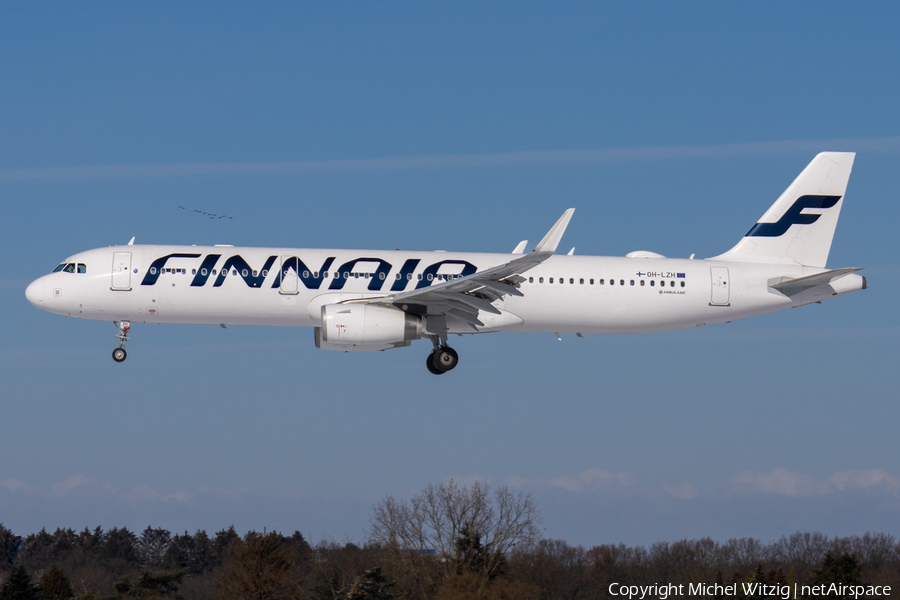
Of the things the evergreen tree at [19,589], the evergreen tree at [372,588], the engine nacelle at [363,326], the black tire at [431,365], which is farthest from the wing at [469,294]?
Result: the evergreen tree at [19,589]

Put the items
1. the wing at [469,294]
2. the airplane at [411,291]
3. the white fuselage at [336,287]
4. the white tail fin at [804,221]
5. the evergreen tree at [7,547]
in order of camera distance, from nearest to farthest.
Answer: the wing at [469,294] → the airplane at [411,291] → the white fuselage at [336,287] → the white tail fin at [804,221] → the evergreen tree at [7,547]

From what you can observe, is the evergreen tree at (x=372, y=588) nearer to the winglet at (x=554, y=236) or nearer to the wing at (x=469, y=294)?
the wing at (x=469, y=294)

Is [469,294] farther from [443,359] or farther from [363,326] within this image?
[363,326]

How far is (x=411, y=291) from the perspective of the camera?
37656 mm

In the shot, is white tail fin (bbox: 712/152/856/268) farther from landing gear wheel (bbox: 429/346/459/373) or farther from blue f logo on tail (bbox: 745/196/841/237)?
landing gear wheel (bbox: 429/346/459/373)

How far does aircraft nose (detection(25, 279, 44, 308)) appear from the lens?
126 feet

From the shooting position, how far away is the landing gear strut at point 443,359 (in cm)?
4022

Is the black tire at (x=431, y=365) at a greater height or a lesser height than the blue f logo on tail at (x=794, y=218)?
lesser

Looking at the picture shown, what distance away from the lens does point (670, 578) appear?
95.0m

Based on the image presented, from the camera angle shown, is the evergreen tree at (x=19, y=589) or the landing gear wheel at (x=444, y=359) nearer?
the landing gear wheel at (x=444, y=359)

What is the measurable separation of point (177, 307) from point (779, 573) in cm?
5644

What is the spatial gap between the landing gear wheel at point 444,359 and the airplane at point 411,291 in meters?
0.05

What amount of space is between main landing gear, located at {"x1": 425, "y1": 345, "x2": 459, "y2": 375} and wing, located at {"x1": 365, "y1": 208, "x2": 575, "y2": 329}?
1.52 meters

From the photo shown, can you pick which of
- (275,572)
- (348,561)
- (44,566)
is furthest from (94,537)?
(275,572)
